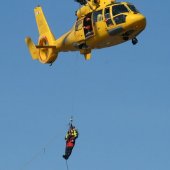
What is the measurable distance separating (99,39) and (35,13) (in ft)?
41.7

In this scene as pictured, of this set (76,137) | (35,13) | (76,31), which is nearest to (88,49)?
(76,31)

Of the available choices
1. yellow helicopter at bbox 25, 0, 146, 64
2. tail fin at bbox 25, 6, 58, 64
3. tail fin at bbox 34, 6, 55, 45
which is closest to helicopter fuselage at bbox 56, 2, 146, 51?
yellow helicopter at bbox 25, 0, 146, 64

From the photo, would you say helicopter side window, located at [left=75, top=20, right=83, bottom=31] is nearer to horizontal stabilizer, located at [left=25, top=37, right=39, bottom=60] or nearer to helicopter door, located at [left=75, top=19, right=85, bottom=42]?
helicopter door, located at [left=75, top=19, right=85, bottom=42]

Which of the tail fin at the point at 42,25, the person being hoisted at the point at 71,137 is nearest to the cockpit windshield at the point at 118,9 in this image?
the person being hoisted at the point at 71,137

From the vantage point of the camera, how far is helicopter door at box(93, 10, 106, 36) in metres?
51.5

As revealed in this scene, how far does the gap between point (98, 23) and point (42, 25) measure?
11.0m

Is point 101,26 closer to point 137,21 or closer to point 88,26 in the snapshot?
point 88,26

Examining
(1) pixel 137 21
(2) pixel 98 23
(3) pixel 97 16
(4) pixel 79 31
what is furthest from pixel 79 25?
(1) pixel 137 21

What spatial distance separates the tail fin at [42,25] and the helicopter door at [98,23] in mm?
7793

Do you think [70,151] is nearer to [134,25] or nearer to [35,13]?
[134,25]

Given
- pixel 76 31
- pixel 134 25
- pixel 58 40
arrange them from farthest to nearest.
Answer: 1. pixel 58 40
2. pixel 76 31
3. pixel 134 25

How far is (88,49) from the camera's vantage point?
53.2 m

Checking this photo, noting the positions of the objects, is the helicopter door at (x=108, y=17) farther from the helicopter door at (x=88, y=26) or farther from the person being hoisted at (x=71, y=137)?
the person being hoisted at (x=71, y=137)

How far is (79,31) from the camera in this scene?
53.5 m
